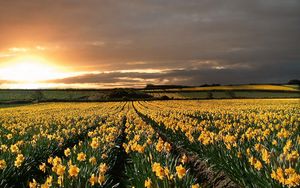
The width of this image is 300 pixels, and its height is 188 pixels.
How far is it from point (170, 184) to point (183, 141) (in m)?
6.90

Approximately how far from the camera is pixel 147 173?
6.84 metres

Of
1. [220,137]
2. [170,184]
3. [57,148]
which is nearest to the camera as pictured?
[170,184]

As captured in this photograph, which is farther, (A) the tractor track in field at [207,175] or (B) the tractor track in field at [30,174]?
(B) the tractor track in field at [30,174]

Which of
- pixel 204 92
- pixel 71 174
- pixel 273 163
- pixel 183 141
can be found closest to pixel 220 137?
pixel 183 141

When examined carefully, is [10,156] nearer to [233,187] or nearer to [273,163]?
[233,187]

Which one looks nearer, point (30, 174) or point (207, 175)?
point (207, 175)

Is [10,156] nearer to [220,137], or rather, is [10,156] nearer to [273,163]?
[220,137]

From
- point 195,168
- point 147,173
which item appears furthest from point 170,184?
point 195,168

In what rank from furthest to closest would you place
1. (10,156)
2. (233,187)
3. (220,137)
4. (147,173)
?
1. (220,137)
2. (10,156)
3. (233,187)
4. (147,173)

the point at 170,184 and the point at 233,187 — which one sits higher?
the point at 170,184

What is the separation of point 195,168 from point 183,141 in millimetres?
2568

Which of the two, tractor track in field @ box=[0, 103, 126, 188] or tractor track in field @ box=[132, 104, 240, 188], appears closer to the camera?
tractor track in field @ box=[132, 104, 240, 188]

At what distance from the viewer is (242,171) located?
7109mm

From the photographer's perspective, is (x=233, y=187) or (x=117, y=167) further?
(x=117, y=167)
